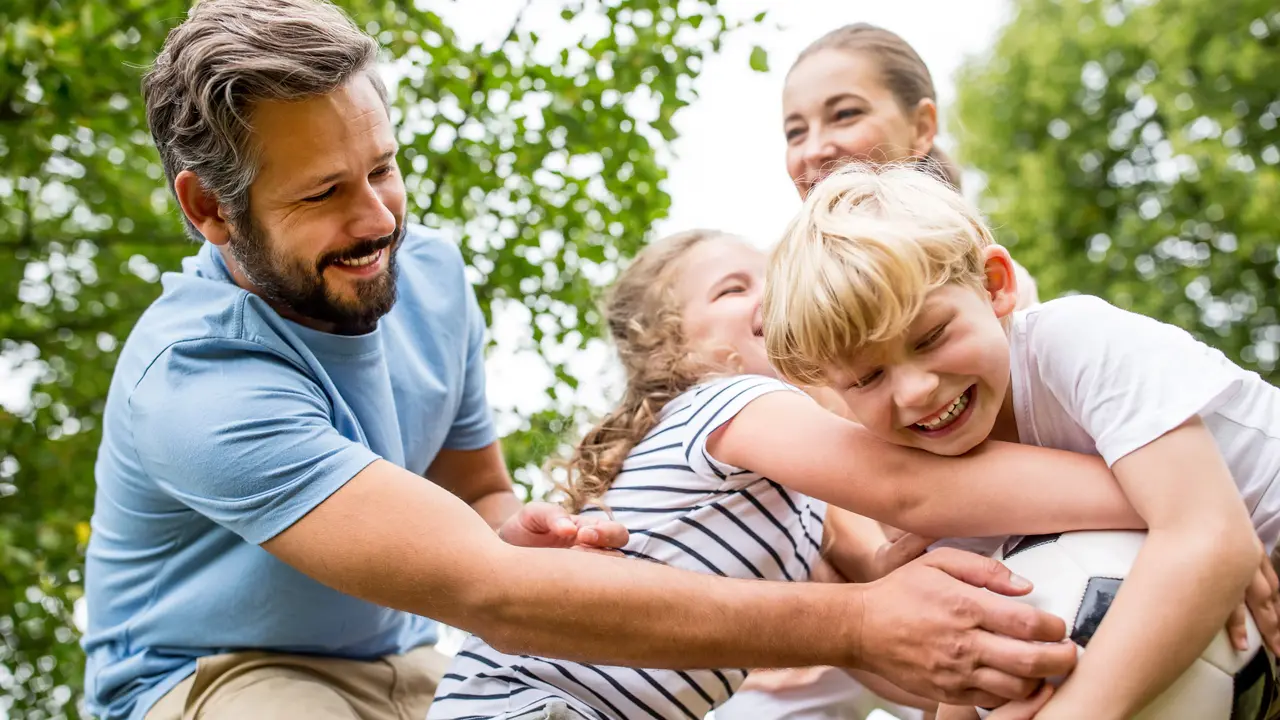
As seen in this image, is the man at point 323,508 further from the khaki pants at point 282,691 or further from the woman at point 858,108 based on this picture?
the woman at point 858,108

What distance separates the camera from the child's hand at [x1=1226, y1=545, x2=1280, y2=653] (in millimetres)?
2119

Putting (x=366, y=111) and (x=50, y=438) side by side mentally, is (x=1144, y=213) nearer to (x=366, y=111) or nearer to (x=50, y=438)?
(x=50, y=438)

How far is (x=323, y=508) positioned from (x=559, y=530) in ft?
1.58

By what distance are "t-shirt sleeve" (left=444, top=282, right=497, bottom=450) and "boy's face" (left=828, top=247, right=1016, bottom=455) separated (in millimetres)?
1546

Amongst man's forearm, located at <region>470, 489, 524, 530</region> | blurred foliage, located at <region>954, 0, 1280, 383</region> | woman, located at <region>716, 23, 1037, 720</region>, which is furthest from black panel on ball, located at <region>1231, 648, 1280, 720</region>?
blurred foliage, located at <region>954, 0, 1280, 383</region>

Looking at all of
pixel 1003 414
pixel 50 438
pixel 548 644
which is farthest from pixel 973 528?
pixel 50 438

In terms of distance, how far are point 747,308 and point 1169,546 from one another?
118 centimetres

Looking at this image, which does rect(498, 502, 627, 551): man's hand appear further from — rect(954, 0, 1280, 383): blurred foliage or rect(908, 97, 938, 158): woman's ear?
rect(954, 0, 1280, 383): blurred foliage

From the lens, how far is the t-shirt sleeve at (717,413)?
2.53 metres

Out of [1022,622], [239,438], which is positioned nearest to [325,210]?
[239,438]

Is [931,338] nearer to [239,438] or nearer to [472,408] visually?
[239,438]

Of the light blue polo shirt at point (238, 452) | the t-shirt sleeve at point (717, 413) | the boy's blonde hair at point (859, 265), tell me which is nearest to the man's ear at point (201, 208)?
the light blue polo shirt at point (238, 452)

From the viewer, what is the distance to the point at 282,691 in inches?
112

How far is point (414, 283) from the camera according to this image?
340 cm
